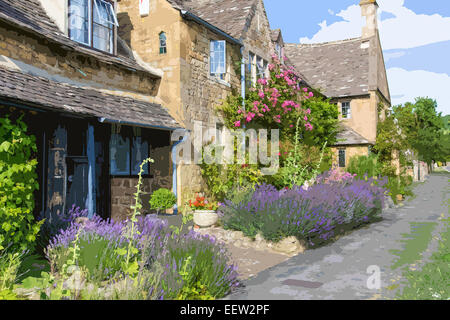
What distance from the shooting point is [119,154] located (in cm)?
1061

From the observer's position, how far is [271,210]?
28.8ft

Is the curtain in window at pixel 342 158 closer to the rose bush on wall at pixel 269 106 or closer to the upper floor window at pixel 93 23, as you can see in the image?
the rose bush on wall at pixel 269 106

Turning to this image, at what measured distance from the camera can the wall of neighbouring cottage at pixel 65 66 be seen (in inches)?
311

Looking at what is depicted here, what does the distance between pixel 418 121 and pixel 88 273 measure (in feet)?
183

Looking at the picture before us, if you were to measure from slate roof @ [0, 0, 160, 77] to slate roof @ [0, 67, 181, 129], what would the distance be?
2.90ft

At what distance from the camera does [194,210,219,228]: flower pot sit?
10.2m

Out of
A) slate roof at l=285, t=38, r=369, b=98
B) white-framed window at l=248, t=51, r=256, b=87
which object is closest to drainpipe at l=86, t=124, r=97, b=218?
white-framed window at l=248, t=51, r=256, b=87

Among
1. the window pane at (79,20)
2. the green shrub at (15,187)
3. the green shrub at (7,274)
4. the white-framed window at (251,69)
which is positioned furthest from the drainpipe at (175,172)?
the green shrub at (7,274)

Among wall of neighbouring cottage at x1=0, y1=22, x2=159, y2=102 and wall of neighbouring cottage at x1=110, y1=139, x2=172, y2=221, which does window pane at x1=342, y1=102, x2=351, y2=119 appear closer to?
wall of neighbouring cottage at x1=0, y1=22, x2=159, y2=102

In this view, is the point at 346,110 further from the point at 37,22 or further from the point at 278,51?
the point at 37,22

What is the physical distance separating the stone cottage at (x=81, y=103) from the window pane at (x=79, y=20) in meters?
0.02

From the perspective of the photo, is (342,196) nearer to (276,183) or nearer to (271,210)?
(271,210)

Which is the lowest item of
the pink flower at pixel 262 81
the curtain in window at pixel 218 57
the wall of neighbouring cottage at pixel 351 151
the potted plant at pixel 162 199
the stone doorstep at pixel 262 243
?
the stone doorstep at pixel 262 243
